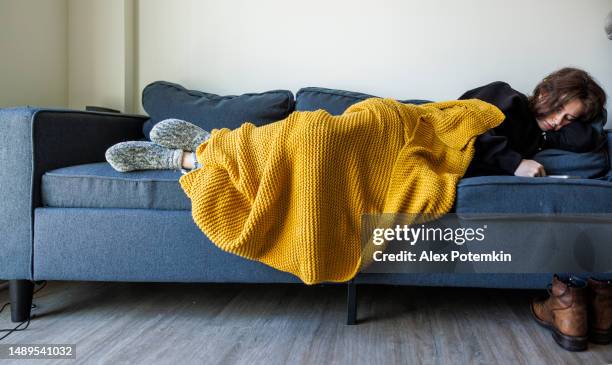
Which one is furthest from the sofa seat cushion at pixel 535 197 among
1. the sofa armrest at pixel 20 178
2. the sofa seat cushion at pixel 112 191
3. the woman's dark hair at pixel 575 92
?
the sofa armrest at pixel 20 178

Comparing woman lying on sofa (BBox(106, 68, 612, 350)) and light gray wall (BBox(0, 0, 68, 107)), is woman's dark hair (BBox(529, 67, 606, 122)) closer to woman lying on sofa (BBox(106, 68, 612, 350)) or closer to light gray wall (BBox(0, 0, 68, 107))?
woman lying on sofa (BBox(106, 68, 612, 350))

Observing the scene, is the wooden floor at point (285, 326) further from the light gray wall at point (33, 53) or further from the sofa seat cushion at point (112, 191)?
the light gray wall at point (33, 53)

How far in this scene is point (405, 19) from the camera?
167 centimetres

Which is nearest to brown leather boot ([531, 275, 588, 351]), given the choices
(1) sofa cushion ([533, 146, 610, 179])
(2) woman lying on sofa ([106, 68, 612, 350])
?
(2) woman lying on sofa ([106, 68, 612, 350])

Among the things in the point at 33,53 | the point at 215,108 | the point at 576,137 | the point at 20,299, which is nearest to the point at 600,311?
the point at 576,137

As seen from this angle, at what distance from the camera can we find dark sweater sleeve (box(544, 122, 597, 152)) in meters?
1.23

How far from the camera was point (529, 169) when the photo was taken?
114 cm

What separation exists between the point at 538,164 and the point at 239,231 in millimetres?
902

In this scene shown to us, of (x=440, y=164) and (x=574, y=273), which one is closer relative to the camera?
(x=574, y=273)

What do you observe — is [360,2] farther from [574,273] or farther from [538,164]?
[574,273]

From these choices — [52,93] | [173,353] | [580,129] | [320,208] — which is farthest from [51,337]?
[580,129]

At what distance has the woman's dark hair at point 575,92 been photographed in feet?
4.05

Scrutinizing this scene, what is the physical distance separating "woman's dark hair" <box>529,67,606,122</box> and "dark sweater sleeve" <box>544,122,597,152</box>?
0.11ft

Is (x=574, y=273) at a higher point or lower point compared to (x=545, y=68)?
lower
